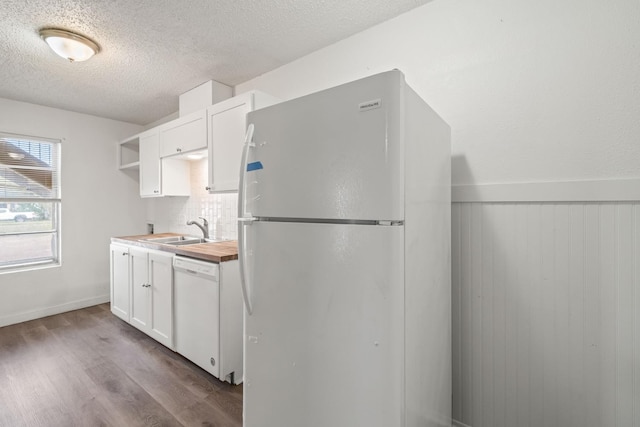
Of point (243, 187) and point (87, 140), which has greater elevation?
point (87, 140)

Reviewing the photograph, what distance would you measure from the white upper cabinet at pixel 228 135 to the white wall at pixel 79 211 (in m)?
2.30

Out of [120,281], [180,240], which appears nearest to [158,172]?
[180,240]

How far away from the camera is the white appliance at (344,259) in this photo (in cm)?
93

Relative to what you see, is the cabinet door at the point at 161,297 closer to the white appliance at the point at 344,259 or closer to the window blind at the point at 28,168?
the white appliance at the point at 344,259

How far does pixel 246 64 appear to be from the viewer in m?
2.43

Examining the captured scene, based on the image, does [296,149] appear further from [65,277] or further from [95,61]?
[65,277]

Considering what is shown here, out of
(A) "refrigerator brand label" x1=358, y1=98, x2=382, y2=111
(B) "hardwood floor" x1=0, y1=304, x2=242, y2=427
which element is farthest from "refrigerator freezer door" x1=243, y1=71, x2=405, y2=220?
(B) "hardwood floor" x1=0, y1=304, x2=242, y2=427

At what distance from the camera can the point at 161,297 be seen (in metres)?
2.49

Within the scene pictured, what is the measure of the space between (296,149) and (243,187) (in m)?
0.31

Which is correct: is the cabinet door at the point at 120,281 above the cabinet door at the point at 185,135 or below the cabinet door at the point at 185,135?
below

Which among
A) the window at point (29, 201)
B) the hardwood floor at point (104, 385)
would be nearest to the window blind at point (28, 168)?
the window at point (29, 201)

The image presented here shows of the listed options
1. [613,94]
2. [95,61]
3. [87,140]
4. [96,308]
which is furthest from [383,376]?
[87,140]

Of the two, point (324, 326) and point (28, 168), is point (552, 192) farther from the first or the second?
point (28, 168)

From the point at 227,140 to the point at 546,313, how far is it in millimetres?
2298
